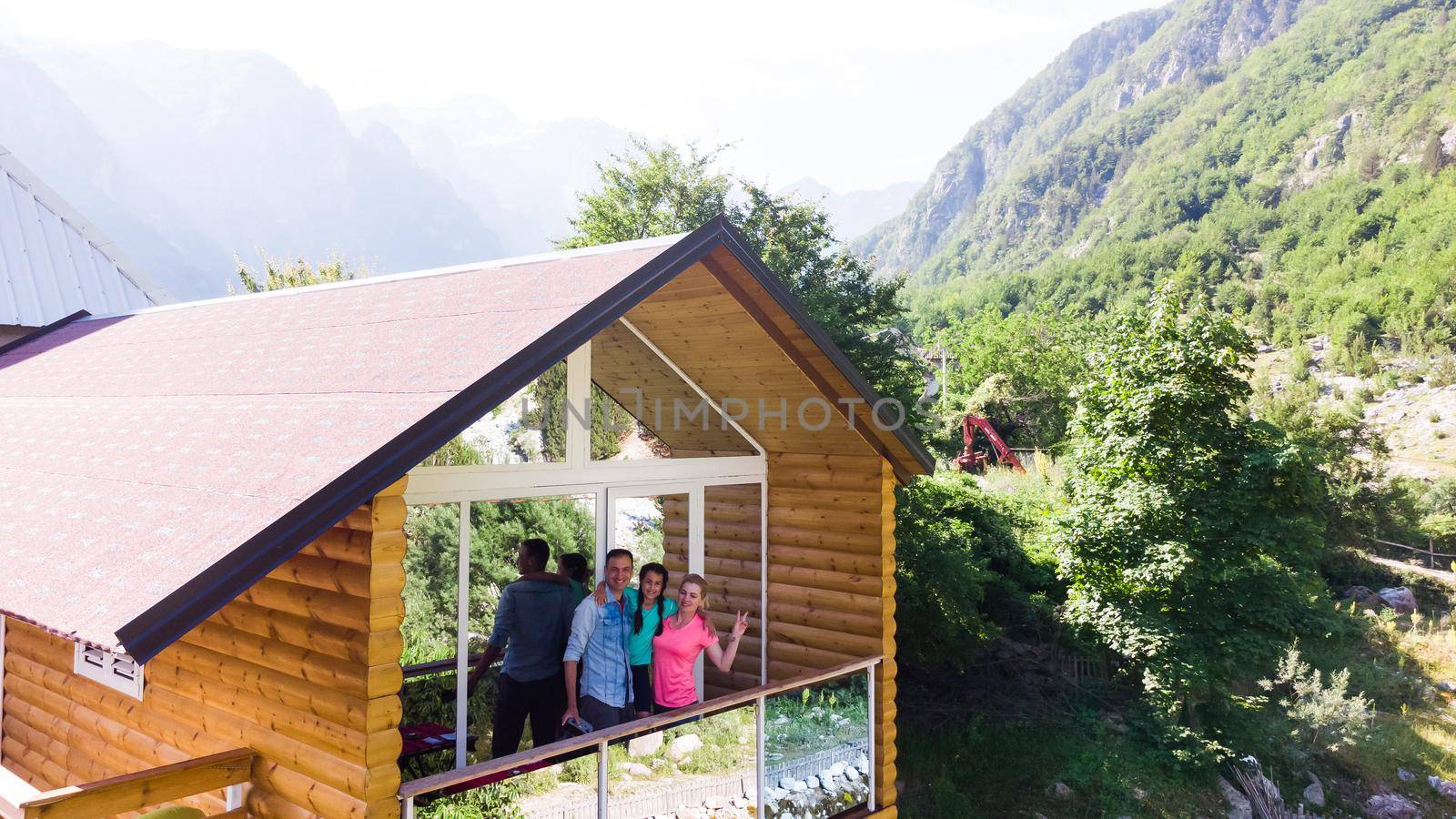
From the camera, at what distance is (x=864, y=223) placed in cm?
19362

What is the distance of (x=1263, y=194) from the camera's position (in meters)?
71.2

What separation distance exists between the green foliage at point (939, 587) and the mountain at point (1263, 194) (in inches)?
1544

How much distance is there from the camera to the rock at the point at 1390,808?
1681 centimetres

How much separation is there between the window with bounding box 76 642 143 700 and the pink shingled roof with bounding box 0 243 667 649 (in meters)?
1.10

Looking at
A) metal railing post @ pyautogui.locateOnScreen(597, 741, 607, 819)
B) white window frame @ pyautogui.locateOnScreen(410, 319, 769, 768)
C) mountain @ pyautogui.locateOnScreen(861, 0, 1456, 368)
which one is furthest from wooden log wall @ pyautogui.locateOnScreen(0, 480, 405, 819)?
mountain @ pyautogui.locateOnScreen(861, 0, 1456, 368)

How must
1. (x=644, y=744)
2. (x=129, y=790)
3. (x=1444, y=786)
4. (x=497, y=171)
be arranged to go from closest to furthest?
(x=129, y=790), (x=644, y=744), (x=1444, y=786), (x=497, y=171)

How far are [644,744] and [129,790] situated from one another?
2430 mm

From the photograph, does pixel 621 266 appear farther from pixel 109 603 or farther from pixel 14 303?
pixel 14 303

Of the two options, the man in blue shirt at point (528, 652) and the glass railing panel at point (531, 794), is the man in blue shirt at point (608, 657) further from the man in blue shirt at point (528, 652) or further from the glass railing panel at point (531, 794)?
the glass railing panel at point (531, 794)

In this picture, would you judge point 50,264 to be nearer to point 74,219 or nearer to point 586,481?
point 74,219

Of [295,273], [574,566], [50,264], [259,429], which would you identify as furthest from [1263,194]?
[259,429]

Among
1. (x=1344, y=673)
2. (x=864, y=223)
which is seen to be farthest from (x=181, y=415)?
(x=864, y=223)

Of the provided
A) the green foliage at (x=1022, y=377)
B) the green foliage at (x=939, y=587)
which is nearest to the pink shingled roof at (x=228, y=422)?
the green foliage at (x=939, y=587)

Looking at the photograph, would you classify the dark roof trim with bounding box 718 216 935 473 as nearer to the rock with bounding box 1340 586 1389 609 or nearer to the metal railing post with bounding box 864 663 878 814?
the metal railing post with bounding box 864 663 878 814
